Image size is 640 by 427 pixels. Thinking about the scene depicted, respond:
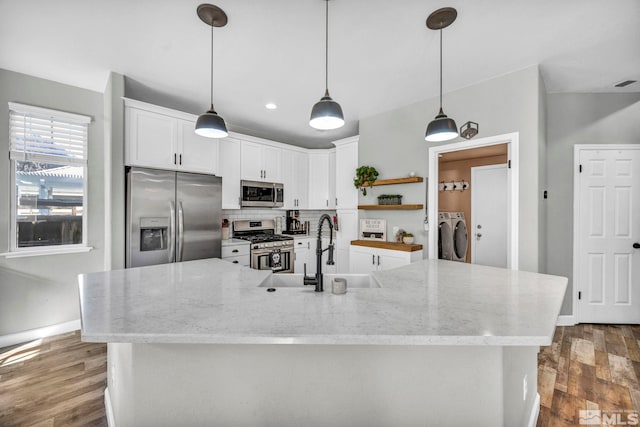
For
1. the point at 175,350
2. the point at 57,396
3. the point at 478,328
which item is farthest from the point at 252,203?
the point at 478,328

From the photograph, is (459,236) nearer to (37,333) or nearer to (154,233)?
(154,233)

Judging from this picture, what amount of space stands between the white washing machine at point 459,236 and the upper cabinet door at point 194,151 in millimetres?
4521

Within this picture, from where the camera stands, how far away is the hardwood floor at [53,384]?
182 centimetres

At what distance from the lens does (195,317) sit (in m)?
1.14

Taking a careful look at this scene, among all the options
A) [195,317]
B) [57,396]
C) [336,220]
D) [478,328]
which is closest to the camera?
[478,328]

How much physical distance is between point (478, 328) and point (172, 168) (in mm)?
3321

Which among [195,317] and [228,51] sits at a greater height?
[228,51]

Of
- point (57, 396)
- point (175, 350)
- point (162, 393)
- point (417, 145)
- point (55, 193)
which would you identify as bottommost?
point (57, 396)

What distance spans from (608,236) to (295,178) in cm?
426

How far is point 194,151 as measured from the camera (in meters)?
3.50

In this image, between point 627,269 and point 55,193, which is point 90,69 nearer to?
point 55,193

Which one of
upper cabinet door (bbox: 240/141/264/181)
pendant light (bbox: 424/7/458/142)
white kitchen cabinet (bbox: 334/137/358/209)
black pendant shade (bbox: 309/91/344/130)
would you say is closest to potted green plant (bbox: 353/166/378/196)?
white kitchen cabinet (bbox: 334/137/358/209)

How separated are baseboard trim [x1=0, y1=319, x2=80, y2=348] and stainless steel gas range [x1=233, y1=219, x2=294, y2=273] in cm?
204

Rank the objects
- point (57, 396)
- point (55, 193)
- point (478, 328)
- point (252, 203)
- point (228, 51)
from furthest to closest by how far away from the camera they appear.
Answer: point (252, 203) < point (55, 193) < point (228, 51) < point (57, 396) < point (478, 328)
